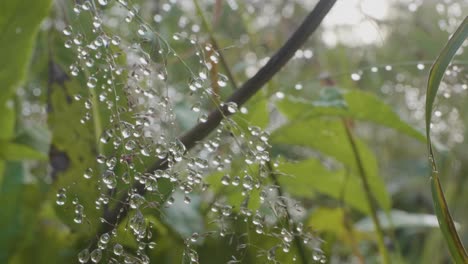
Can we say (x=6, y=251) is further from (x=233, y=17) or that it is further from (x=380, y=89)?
(x=380, y=89)

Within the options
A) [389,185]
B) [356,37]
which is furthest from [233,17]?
[389,185]

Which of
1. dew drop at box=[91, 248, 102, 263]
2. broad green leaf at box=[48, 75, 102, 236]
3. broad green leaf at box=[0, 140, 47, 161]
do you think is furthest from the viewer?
broad green leaf at box=[0, 140, 47, 161]

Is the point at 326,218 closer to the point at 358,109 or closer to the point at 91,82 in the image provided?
the point at 358,109

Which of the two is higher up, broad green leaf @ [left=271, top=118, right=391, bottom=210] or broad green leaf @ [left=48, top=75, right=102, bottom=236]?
broad green leaf @ [left=271, top=118, right=391, bottom=210]

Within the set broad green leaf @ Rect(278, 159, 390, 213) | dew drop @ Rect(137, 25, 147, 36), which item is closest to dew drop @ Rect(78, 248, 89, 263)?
dew drop @ Rect(137, 25, 147, 36)

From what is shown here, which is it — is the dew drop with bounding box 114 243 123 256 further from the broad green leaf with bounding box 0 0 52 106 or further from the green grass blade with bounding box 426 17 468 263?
the broad green leaf with bounding box 0 0 52 106

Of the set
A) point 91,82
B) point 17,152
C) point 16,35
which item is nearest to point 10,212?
point 17,152
